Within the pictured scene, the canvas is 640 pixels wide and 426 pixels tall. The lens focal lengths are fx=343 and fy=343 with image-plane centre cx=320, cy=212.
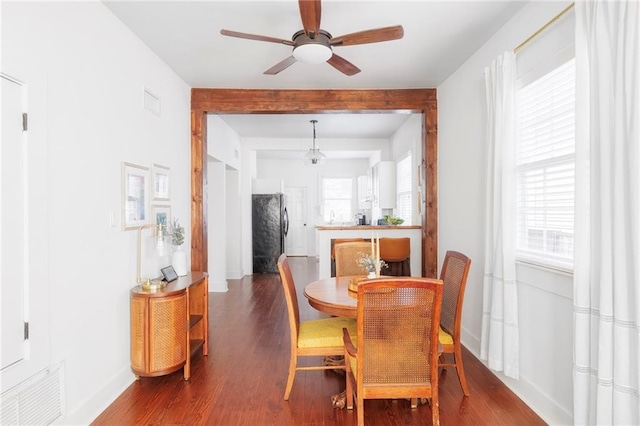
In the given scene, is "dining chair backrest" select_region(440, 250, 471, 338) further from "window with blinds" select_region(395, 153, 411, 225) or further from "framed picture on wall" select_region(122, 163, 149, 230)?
"window with blinds" select_region(395, 153, 411, 225)

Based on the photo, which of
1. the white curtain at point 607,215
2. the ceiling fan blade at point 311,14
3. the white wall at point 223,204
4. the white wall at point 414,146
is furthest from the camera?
the white wall at point 223,204

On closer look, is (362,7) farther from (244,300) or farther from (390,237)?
(244,300)

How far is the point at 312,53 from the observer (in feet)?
7.61

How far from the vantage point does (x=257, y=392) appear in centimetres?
258

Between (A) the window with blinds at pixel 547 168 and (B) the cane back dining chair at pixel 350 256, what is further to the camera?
(B) the cane back dining chair at pixel 350 256

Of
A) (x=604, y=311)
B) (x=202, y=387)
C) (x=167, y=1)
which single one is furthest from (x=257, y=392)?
(x=167, y=1)

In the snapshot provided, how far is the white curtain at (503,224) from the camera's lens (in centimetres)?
245

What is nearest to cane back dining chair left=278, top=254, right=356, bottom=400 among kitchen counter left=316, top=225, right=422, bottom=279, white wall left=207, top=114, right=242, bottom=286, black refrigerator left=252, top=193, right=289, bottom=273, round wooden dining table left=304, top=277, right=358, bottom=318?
round wooden dining table left=304, top=277, right=358, bottom=318

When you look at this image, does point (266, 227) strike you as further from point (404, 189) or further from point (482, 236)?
point (482, 236)

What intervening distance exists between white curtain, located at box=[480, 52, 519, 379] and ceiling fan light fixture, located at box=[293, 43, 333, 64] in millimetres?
1320

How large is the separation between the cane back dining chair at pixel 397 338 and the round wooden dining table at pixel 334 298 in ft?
1.01

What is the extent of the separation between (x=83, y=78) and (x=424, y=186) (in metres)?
3.48

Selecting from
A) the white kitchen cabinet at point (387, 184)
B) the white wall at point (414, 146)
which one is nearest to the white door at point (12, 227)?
the white wall at point (414, 146)

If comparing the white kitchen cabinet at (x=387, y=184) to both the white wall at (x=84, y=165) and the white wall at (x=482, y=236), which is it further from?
the white wall at (x=84, y=165)
